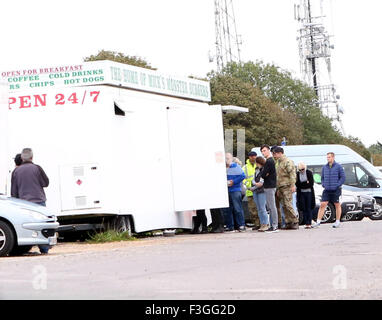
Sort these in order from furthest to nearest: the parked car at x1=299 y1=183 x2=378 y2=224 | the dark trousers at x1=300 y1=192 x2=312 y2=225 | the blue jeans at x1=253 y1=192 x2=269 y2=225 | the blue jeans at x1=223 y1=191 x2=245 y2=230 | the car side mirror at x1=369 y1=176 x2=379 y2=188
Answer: the car side mirror at x1=369 y1=176 x2=379 y2=188, the parked car at x1=299 y1=183 x2=378 y2=224, the blue jeans at x1=223 y1=191 x2=245 y2=230, the dark trousers at x1=300 y1=192 x2=312 y2=225, the blue jeans at x1=253 y1=192 x2=269 y2=225

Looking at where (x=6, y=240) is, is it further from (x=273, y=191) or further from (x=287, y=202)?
(x=287, y=202)

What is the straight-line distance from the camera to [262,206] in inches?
917

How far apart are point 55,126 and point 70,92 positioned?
71cm

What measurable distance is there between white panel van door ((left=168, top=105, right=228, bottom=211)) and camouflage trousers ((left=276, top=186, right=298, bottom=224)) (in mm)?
1241

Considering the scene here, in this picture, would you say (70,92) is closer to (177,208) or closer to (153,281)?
(177,208)

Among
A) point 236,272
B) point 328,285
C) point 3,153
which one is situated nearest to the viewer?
point 328,285

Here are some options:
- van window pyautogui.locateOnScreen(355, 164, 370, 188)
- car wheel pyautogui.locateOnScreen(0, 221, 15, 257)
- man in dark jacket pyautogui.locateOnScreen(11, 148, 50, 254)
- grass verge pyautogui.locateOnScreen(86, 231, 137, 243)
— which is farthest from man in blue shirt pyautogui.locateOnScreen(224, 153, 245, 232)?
van window pyautogui.locateOnScreen(355, 164, 370, 188)

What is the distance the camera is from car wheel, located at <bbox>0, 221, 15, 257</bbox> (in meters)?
15.9

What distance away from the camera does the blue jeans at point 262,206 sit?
75.9 feet

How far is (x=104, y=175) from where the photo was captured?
65.9 feet

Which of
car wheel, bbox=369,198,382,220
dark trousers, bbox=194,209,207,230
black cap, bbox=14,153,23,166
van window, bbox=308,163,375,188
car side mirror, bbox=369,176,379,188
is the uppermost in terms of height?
black cap, bbox=14,153,23,166

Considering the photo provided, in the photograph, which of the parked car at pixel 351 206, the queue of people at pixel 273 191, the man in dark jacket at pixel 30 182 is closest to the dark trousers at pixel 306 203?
the queue of people at pixel 273 191

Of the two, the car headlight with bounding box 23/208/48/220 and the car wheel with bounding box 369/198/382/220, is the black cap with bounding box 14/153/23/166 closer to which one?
the car headlight with bounding box 23/208/48/220
